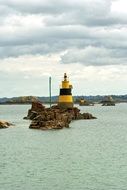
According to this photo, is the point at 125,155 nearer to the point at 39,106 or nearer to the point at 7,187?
the point at 7,187

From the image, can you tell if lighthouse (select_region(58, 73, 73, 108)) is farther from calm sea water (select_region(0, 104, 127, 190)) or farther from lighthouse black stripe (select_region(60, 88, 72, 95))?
calm sea water (select_region(0, 104, 127, 190))

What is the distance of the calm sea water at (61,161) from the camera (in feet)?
122

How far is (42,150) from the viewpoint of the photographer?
54812 millimetres

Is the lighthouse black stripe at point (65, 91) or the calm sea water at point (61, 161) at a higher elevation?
the lighthouse black stripe at point (65, 91)

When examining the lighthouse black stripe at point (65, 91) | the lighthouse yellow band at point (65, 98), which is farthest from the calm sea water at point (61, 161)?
the lighthouse yellow band at point (65, 98)

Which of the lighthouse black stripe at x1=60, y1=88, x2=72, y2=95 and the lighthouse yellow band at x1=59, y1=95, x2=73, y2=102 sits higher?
the lighthouse black stripe at x1=60, y1=88, x2=72, y2=95

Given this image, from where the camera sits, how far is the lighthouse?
96.1 meters

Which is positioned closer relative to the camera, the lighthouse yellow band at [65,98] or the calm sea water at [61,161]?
the calm sea water at [61,161]

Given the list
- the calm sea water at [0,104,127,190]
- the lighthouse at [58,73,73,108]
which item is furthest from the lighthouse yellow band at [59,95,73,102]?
the calm sea water at [0,104,127,190]

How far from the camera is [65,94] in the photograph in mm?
96500

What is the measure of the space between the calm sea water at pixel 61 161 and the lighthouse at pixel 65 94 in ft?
76.8

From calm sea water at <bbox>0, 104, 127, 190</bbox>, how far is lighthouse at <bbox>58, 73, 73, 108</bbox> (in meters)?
23.4

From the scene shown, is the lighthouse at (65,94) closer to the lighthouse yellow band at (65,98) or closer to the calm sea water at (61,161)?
the lighthouse yellow band at (65,98)

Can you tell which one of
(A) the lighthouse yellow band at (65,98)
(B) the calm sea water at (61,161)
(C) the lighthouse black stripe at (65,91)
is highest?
(C) the lighthouse black stripe at (65,91)
